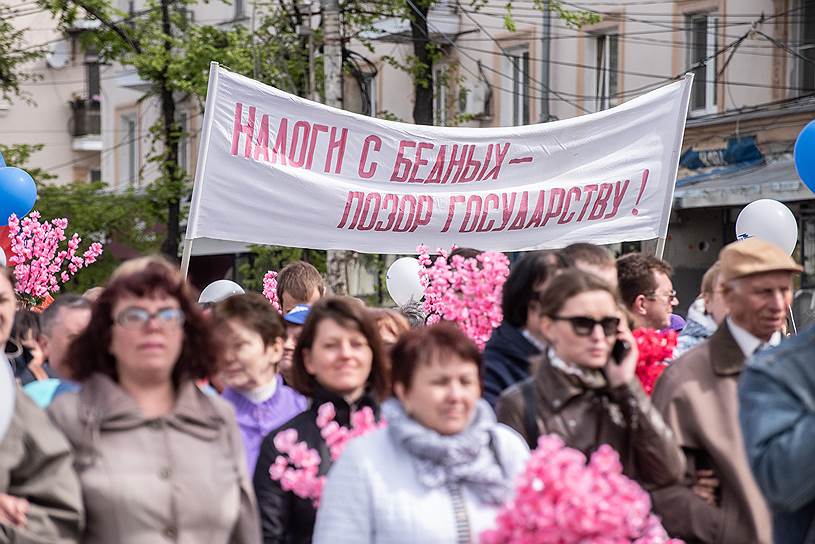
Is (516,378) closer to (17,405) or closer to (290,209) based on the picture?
(17,405)

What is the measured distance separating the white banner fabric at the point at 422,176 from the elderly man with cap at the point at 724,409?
13.9 feet

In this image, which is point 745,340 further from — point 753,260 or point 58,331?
point 58,331

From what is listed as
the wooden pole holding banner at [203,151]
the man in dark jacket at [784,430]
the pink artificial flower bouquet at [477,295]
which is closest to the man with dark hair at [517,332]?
the pink artificial flower bouquet at [477,295]

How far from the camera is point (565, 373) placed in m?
4.81

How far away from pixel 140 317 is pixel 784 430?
1.75 meters

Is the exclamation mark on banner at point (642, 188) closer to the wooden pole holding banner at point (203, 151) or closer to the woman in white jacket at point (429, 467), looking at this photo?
the wooden pole holding banner at point (203, 151)

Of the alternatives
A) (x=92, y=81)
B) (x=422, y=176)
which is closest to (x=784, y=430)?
(x=422, y=176)

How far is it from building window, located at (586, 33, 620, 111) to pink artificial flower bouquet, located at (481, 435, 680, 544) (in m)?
21.2

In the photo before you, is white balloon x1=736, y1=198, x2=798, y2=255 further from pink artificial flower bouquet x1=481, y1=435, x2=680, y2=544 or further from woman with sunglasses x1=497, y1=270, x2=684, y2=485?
pink artificial flower bouquet x1=481, y1=435, x2=680, y2=544

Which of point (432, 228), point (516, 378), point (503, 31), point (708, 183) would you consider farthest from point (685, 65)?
point (516, 378)

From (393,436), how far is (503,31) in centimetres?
2345

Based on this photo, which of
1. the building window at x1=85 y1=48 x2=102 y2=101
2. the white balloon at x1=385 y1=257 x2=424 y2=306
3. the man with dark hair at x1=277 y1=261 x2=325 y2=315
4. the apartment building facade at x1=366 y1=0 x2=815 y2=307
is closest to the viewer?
the man with dark hair at x1=277 y1=261 x2=325 y2=315

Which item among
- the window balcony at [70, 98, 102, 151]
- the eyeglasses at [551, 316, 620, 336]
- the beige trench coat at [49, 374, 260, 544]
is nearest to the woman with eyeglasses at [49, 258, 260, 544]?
the beige trench coat at [49, 374, 260, 544]

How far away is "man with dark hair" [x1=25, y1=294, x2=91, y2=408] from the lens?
209 inches
